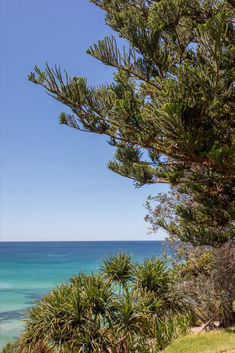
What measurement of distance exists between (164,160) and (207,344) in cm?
390

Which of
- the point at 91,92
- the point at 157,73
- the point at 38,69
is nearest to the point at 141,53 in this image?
the point at 157,73

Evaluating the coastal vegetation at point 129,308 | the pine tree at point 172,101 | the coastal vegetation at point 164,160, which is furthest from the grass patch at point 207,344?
the pine tree at point 172,101

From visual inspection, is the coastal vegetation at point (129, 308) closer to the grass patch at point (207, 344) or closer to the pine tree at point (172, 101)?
the grass patch at point (207, 344)

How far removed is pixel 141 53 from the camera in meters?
3.97

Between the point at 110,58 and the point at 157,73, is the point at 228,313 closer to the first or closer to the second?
the point at 157,73

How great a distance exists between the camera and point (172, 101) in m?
3.34

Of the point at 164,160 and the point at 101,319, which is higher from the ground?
the point at 164,160

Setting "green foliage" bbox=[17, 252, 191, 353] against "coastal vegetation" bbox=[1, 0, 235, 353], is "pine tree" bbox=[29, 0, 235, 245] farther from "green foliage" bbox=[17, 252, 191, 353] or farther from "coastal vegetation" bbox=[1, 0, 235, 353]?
"green foliage" bbox=[17, 252, 191, 353]

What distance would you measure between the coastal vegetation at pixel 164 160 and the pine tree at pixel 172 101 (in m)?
0.02

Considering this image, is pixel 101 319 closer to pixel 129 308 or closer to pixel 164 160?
pixel 129 308

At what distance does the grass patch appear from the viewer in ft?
16.7

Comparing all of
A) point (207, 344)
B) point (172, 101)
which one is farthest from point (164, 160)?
point (207, 344)

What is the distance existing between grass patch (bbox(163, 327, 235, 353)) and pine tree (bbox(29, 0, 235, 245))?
1.99m

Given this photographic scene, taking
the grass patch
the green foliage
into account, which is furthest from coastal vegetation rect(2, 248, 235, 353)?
the grass patch
